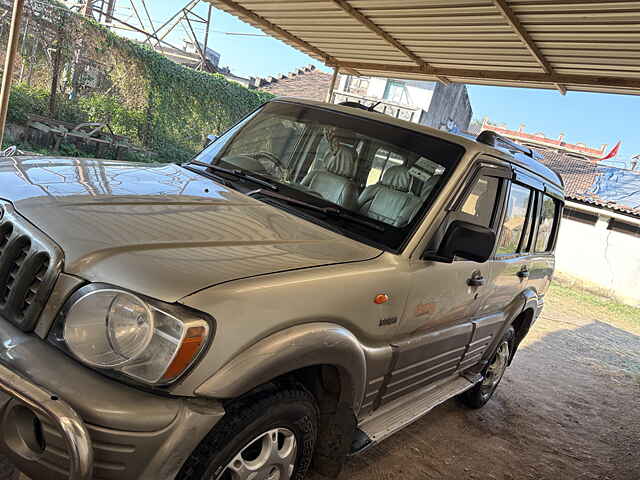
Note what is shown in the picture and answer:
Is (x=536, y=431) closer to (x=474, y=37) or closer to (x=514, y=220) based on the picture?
(x=514, y=220)

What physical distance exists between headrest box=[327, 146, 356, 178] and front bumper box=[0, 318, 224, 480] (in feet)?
5.84

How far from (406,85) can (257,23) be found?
22842 millimetres

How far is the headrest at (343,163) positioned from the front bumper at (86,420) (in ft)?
5.84

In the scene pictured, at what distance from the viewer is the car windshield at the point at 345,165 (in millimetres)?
2922

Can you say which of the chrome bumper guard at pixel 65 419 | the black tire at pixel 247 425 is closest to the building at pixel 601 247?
the black tire at pixel 247 425

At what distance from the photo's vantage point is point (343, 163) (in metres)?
3.25

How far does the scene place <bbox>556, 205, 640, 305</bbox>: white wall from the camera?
16.6 meters

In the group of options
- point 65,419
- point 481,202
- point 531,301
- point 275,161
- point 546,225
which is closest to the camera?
point 65,419

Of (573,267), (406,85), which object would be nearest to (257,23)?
(573,267)

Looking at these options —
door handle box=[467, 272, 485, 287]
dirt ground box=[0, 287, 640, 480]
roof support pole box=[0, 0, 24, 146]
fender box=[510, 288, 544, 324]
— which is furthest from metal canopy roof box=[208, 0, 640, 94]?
dirt ground box=[0, 287, 640, 480]

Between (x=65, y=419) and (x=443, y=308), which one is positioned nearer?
(x=65, y=419)

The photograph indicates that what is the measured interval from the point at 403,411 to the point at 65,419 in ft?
6.98

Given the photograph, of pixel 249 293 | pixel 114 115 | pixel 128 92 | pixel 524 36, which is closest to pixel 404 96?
pixel 128 92

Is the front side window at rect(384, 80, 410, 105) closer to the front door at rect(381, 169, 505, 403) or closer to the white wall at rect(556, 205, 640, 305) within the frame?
the white wall at rect(556, 205, 640, 305)
